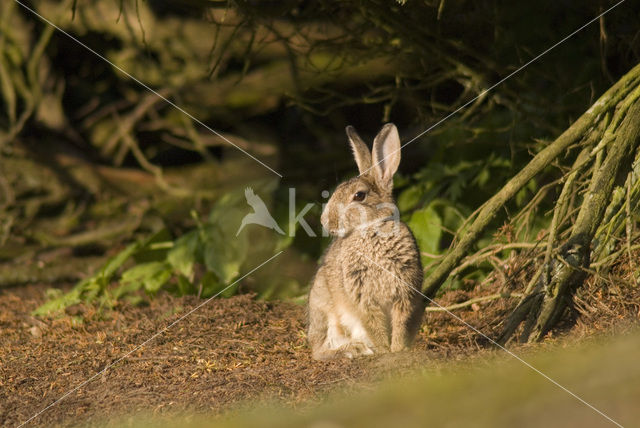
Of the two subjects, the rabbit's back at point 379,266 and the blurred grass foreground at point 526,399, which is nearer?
the blurred grass foreground at point 526,399

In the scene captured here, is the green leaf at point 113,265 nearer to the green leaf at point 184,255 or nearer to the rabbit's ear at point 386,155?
the green leaf at point 184,255

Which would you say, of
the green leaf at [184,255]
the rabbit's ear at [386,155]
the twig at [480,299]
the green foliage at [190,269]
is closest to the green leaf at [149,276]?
the green foliage at [190,269]

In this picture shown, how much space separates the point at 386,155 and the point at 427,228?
1293 mm

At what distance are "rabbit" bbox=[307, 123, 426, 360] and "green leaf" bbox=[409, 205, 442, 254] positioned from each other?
116 cm

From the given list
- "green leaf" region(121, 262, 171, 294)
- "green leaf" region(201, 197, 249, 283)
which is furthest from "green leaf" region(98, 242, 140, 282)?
"green leaf" region(201, 197, 249, 283)

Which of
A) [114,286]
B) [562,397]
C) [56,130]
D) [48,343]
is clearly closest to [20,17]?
[56,130]

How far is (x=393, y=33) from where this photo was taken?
5863mm

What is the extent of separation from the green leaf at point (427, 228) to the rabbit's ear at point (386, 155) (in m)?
1.12

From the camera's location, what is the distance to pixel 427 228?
5906 millimetres

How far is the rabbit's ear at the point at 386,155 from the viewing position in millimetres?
4746

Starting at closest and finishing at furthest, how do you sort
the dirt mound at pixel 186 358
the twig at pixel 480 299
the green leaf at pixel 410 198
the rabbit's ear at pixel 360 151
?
the dirt mound at pixel 186 358, the twig at pixel 480 299, the rabbit's ear at pixel 360 151, the green leaf at pixel 410 198

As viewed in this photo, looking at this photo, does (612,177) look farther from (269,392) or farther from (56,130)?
(56,130)

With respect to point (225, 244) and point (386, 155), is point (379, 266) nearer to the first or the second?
point (386, 155)

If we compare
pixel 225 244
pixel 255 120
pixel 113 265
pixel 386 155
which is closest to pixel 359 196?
pixel 386 155
